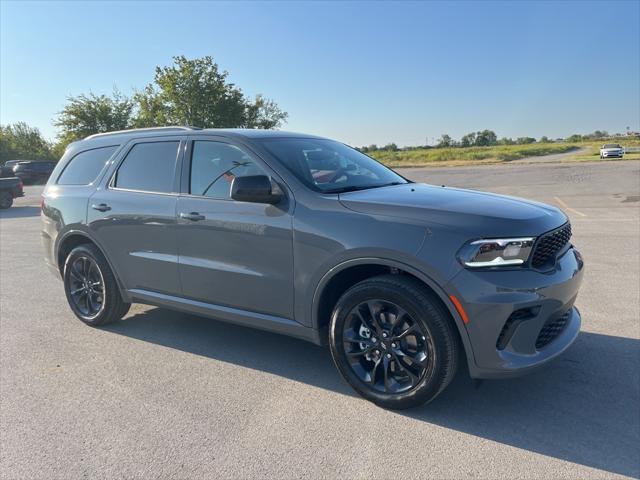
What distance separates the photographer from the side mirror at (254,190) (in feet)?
10.8

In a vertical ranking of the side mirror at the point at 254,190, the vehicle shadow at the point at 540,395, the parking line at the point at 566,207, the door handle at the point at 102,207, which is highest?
the side mirror at the point at 254,190

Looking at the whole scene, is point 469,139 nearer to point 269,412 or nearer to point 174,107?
point 174,107

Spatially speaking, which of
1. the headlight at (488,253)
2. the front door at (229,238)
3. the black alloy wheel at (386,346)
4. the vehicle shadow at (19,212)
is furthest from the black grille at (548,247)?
the vehicle shadow at (19,212)

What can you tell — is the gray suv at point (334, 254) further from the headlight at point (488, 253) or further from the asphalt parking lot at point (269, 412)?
the asphalt parking lot at point (269, 412)

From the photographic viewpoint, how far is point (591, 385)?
336 centimetres

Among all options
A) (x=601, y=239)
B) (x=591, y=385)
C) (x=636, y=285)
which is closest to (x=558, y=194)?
(x=601, y=239)

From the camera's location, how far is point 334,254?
317cm

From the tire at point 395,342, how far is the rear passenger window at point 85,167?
2971mm

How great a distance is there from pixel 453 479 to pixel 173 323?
331 centimetres

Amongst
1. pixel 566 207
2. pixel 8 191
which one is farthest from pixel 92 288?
pixel 8 191

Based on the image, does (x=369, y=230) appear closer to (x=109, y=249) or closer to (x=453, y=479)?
(x=453, y=479)

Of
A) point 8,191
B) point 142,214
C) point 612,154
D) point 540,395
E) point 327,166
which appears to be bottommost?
point 540,395

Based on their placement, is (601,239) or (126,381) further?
(601,239)

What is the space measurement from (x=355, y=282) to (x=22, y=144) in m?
66.3
